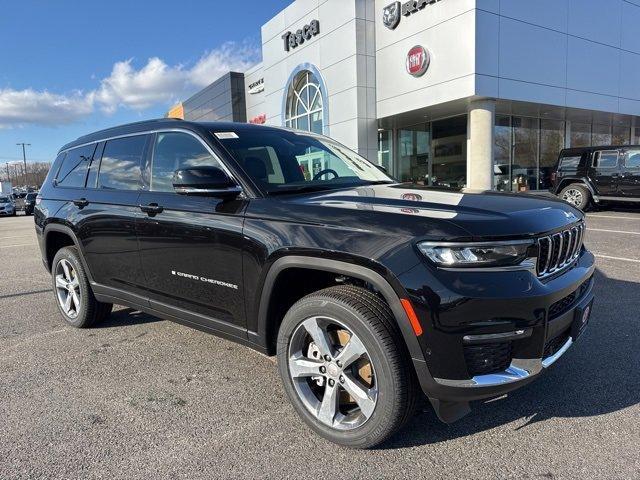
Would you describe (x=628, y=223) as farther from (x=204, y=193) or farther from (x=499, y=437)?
(x=204, y=193)

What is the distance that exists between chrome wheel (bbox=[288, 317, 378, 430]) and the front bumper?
13.9 inches

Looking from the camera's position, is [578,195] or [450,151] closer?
[578,195]

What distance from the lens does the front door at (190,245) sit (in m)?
3.03

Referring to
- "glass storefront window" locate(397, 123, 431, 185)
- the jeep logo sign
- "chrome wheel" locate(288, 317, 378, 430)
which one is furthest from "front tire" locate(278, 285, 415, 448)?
the jeep logo sign

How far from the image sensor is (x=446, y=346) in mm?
2195

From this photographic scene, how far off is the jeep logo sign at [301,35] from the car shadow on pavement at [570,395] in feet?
66.7

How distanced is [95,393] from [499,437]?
8.40ft

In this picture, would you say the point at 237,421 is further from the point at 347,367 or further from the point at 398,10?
the point at 398,10

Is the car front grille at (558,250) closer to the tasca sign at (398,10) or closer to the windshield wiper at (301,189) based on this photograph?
the windshield wiper at (301,189)

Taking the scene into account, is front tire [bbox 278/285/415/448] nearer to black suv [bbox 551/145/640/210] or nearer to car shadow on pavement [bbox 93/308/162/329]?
car shadow on pavement [bbox 93/308/162/329]

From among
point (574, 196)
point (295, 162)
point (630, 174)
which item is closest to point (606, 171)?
point (630, 174)

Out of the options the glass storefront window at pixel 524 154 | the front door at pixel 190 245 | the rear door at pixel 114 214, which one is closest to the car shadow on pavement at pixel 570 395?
the front door at pixel 190 245

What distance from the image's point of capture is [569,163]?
14.2m

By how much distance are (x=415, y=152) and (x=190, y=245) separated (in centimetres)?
2034
